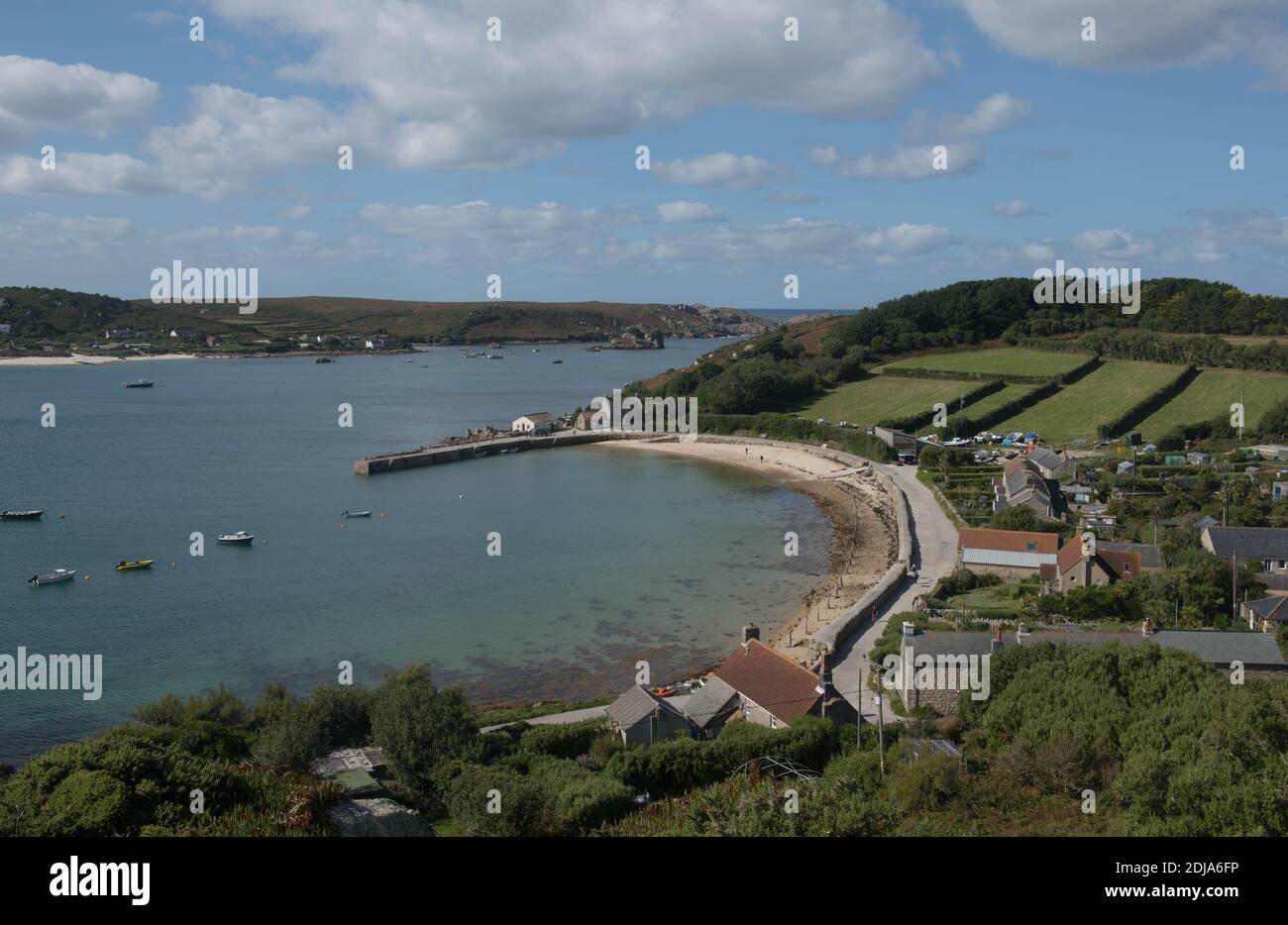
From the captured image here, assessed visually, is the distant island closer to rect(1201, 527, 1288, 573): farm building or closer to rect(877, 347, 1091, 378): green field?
rect(877, 347, 1091, 378): green field

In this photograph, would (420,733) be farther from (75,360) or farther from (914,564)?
(75,360)

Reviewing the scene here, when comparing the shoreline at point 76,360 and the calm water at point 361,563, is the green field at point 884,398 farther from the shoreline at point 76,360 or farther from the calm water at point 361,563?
the shoreline at point 76,360

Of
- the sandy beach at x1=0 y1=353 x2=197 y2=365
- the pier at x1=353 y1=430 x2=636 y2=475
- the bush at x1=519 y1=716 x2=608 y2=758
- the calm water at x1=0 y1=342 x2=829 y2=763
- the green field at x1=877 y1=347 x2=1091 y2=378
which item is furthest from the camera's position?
the sandy beach at x1=0 y1=353 x2=197 y2=365

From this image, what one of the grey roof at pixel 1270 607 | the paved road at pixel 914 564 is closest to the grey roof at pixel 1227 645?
the grey roof at pixel 1270 607

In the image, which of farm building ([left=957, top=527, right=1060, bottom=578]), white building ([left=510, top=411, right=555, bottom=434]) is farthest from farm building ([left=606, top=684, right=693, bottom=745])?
white building ([left=510, top=411, right=555, bottom=434])

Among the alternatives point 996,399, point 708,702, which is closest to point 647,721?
point 708,702
